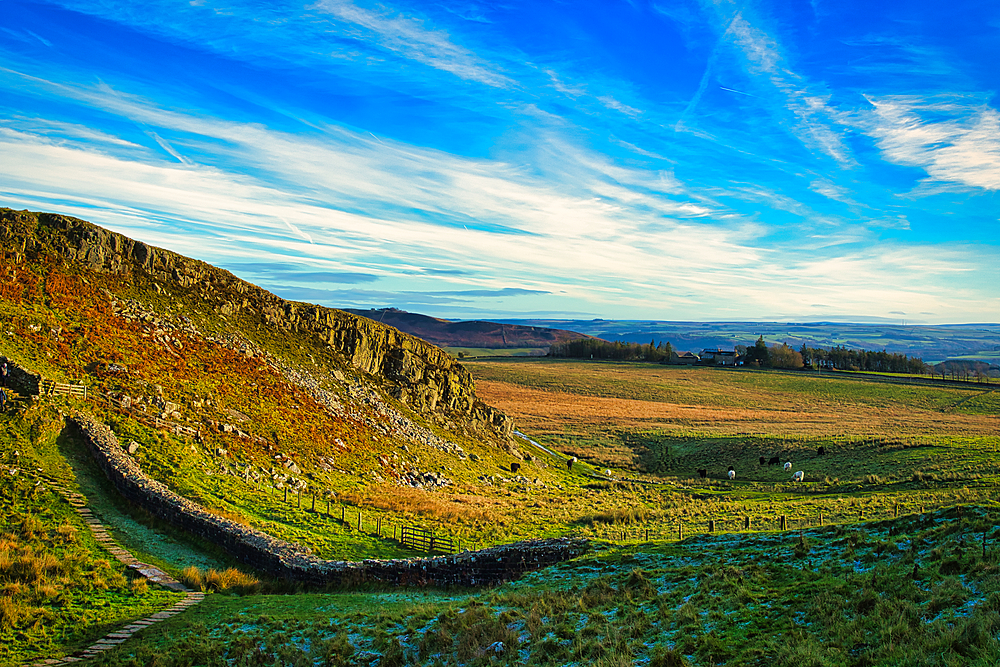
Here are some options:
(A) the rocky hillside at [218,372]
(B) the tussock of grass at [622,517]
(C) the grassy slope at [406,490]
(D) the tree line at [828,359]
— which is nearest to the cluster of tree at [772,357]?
(D) the tree line at [828,359]

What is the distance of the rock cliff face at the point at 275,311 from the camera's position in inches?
1144

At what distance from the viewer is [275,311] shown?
36.9 meters

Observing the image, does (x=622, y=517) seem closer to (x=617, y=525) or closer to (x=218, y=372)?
(x=617, y=525)

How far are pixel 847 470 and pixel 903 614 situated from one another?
37779 mm

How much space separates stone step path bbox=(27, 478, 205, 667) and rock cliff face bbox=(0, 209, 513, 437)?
1755 centimetres

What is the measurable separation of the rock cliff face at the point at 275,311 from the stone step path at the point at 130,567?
1755 centimetres

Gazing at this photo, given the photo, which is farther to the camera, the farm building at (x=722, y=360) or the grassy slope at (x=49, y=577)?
the farm building at (x=722, y=360)

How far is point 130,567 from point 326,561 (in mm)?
5133

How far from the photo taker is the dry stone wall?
52.9 feet

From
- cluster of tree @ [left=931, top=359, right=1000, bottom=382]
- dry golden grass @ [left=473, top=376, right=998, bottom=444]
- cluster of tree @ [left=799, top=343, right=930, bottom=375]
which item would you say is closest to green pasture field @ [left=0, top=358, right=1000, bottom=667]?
dry golden grass @ [left=473, top=376, right=998, bottom=444]

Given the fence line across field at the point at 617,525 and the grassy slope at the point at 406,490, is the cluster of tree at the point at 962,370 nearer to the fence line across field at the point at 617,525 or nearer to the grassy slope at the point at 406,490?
the grassy slope at the point at 406,490

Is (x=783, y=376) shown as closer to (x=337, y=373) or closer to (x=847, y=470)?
(x=847, y=470)

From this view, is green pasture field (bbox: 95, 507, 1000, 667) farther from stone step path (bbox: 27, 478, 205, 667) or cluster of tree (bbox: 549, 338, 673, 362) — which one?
Result: cluster of tree (bbox: 549, 338, 673, 362)

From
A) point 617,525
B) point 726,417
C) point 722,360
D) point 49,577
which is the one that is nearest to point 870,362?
point 722,360
